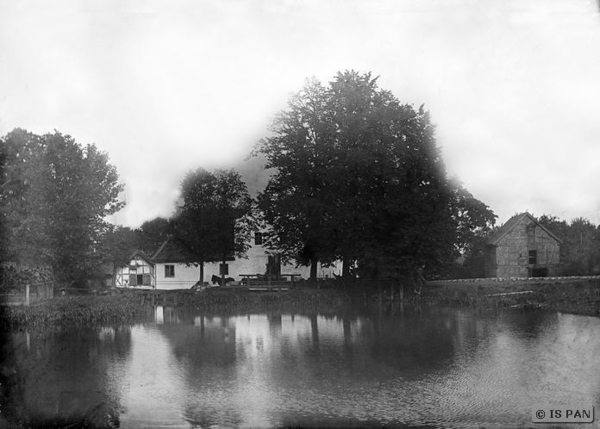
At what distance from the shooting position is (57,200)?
29312mm

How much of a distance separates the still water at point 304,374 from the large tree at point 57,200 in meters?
4.22

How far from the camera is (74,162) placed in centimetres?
3130

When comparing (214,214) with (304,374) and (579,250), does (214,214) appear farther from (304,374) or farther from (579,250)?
(579,250)

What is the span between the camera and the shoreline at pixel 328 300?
2556 centimetres

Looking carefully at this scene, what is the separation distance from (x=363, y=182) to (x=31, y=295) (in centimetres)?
2023

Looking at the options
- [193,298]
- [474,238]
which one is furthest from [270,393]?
[474,238]

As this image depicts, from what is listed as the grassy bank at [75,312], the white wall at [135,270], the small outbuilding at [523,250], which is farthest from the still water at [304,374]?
the white wall at [135,270]

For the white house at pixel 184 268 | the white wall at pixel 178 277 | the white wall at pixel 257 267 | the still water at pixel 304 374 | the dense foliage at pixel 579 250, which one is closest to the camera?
the still water at pixel 304 374

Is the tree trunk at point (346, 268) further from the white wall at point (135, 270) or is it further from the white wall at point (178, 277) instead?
the white wall at point (135, 270)

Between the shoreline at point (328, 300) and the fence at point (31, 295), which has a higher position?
the fence at point (31, 295)

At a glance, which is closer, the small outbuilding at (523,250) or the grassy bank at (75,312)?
the grassy bank at (75,312)

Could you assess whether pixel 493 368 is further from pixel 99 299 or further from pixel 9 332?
pixel 99 299

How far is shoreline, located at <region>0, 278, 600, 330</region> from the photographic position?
25562 mm

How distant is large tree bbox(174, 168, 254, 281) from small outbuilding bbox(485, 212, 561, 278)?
20.3 metres
